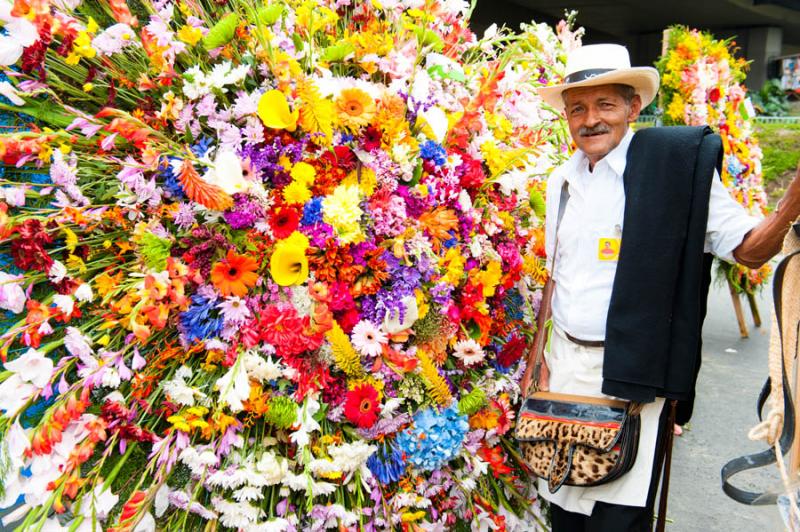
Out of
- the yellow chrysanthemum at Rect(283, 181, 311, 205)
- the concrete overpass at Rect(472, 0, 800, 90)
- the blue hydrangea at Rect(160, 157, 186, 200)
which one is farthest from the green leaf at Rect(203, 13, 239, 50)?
the concrete overpass at Rect(472, 0, 800, 90)

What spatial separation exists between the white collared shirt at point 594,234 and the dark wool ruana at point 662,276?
6cm

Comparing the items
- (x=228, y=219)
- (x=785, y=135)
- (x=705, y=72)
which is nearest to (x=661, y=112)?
(x=705, y=72)

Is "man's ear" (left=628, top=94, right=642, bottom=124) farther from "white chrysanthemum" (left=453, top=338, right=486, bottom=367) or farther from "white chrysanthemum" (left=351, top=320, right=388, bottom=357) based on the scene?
"white chrysanthemum" (left=351, top=320, right=388, bottom=357)

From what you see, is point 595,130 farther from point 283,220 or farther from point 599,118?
point 283,220

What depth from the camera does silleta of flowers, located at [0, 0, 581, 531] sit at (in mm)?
1849

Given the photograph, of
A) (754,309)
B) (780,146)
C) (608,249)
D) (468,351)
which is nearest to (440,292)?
(468,351)

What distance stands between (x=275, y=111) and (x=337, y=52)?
30 centimetres

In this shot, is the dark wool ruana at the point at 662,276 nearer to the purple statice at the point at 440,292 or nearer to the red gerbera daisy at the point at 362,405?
the purple statice at the point at 440,292

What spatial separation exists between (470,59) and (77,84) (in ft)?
5.06

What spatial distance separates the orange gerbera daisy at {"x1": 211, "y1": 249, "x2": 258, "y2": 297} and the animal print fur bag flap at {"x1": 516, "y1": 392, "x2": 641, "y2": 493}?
36.2 inches

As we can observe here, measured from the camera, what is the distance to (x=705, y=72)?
5113 millimetres

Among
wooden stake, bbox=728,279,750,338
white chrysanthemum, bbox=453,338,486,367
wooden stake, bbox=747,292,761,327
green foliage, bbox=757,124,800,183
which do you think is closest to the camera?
white chrysanthemum, bbox=453,338,486,367

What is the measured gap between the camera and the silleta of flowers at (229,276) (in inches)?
72.8

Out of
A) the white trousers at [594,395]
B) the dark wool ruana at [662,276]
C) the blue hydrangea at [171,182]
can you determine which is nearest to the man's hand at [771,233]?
the dark wool ruana at [662,276]
